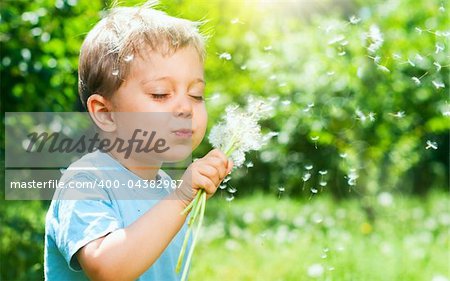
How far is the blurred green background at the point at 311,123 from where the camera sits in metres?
3.28

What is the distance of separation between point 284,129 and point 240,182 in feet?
5.49

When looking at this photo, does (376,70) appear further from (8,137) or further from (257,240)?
(8,137)

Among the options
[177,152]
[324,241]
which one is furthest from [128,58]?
[324,241]

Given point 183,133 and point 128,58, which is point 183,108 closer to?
point 183,133

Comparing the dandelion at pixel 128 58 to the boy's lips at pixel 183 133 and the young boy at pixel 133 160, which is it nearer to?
→ the young boy at pixel 133 160

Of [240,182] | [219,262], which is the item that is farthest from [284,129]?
[219,262]

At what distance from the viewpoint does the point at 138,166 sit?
1.89 metres

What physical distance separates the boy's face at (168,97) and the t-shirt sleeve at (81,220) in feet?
0.64

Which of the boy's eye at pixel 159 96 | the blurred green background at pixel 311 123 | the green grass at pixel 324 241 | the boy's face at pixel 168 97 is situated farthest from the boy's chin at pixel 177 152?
the blurred green background at pixel 311 123

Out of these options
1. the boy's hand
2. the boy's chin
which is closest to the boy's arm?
the boy's hand

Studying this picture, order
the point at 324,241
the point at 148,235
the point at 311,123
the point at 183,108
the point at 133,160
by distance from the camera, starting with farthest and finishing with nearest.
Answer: the point at 311,123, the point at 324,241, the point at 133,160, the point at 183,108, the point at 148,235

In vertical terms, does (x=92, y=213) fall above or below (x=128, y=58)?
below

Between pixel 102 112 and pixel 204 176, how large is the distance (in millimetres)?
480

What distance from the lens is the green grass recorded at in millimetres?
3316
